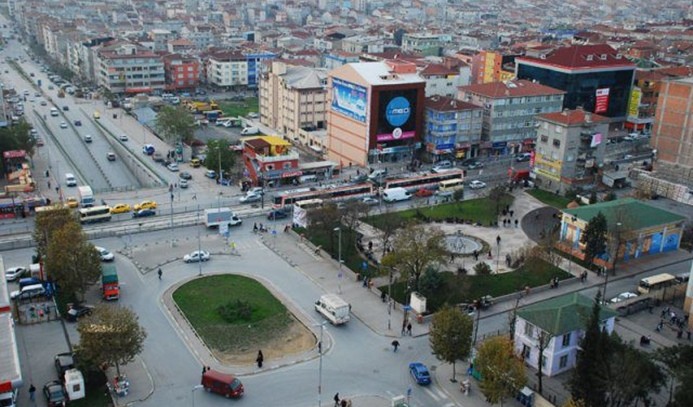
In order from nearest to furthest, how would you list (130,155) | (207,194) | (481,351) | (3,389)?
(3,389), (481,351), (207,194), (130,155)

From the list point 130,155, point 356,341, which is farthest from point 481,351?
point 130,155

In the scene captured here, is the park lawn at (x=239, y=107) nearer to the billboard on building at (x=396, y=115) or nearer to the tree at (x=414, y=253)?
the billboard on building at (x=396, y=115)

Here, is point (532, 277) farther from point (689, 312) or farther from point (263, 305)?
point (263, 305)

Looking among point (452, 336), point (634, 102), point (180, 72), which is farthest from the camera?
point (180, 72)


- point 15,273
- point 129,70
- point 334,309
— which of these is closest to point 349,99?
point 334,309

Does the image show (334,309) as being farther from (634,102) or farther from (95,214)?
(634,102)
